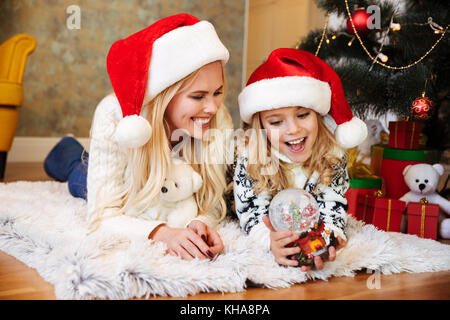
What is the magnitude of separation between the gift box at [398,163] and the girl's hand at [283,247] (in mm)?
827

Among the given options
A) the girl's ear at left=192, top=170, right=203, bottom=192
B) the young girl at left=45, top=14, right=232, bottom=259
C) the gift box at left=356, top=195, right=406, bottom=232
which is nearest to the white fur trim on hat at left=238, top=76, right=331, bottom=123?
the young girl at left=45, top=14, right=232, bottom=259

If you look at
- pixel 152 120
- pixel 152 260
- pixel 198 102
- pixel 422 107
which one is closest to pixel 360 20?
pixel 422 107

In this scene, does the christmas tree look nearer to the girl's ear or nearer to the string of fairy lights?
the string of fairy lights

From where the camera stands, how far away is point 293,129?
44.6 inches

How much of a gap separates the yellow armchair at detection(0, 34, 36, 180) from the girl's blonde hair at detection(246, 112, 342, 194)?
1.52 meters

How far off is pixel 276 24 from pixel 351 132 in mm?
2307

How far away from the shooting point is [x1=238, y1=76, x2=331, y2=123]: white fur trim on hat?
3.60ft

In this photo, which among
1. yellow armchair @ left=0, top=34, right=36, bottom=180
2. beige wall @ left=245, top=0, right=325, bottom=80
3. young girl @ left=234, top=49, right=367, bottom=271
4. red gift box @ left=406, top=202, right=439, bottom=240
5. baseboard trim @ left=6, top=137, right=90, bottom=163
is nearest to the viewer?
young girl @ left=234, top=49, right=367, bottom=271

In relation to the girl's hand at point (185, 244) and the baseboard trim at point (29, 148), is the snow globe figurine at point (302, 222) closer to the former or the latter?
the girl's hand at point (185, 244)

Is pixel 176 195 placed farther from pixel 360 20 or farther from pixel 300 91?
pixel 360 20

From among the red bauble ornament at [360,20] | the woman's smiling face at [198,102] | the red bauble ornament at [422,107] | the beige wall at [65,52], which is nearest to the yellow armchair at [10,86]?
the beige wall at [65,52]

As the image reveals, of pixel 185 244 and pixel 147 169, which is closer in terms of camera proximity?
pixel 185 244
